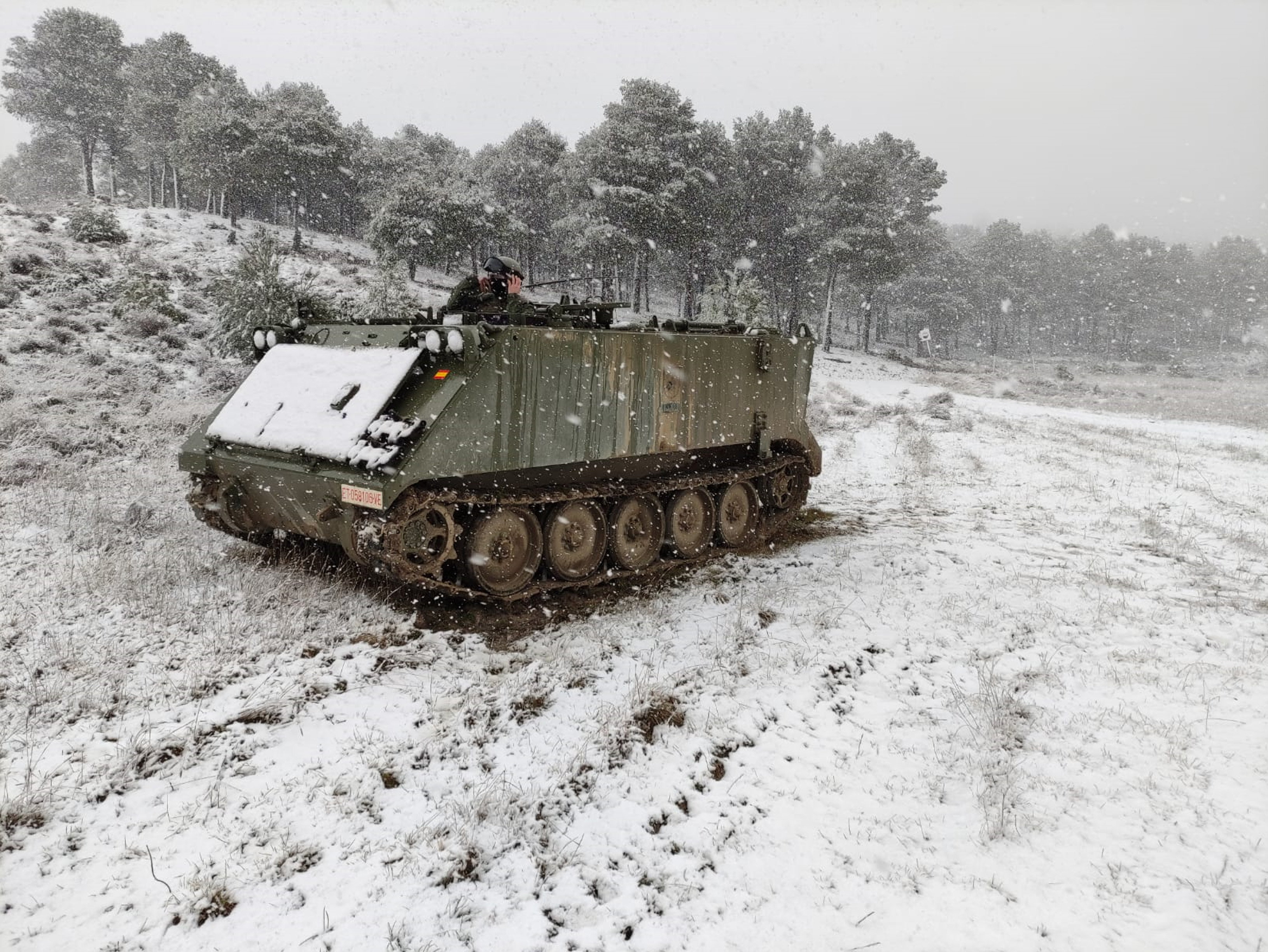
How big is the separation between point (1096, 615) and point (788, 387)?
4533 mm

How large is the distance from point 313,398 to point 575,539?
2.56 meters

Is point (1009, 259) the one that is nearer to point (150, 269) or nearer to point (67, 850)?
point (150, 269)

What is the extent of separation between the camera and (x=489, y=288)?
847cm

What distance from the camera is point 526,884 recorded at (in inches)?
124

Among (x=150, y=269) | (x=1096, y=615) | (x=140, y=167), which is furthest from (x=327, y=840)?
(x=140, y=167)

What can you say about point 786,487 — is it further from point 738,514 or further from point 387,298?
point 387,298

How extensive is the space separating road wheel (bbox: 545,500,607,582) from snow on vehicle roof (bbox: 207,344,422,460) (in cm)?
182

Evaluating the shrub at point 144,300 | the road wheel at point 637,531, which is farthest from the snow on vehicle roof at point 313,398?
the shrub at point 144,300

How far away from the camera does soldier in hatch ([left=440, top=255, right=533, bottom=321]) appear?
8086 millimetres

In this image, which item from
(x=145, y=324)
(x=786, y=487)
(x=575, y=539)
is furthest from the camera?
(x=145, y=324)

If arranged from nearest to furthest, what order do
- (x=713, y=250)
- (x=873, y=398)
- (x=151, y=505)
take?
(x=151, y=505) → (x=873, y=398) → (x=713, y=250)

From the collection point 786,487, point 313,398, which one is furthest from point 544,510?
point 786,487

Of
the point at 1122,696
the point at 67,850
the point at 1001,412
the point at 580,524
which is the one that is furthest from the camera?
the point at 1001,412

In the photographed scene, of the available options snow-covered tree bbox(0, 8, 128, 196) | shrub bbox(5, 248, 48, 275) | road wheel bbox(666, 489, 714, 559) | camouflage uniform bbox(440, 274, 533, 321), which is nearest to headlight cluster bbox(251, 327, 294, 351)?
camouflage uniform bbox(440, 274, 533, 321)
